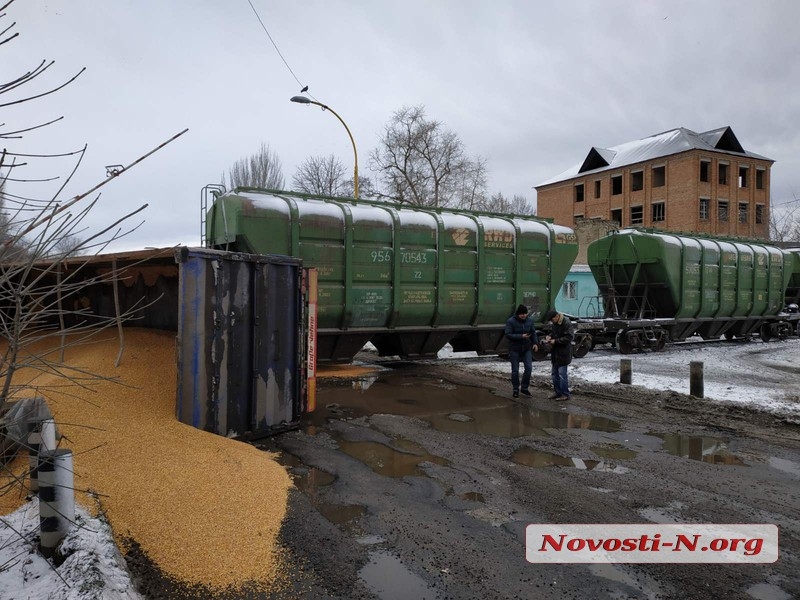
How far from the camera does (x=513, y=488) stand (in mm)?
4742

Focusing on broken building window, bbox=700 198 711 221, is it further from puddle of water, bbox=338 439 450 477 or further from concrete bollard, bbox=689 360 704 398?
puddle of water, bbox=338 439 450 477

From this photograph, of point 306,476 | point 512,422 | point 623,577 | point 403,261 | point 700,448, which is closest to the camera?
point 623,577

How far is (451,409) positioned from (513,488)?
10.7 feet

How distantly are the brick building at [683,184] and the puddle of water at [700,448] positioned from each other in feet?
122

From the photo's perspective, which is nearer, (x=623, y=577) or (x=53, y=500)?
(x=53, y=500)

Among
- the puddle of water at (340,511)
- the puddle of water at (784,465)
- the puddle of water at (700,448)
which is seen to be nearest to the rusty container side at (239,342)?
the puddle of water at (340,511)

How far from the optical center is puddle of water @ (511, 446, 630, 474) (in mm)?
5375

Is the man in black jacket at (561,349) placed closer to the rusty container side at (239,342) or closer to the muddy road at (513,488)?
the muddy road at (513,488)

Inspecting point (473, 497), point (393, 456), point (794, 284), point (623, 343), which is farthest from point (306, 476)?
point (794, 284)

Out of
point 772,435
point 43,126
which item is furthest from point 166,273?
point 772,435

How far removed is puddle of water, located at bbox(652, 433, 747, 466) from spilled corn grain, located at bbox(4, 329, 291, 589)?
4.37 metres

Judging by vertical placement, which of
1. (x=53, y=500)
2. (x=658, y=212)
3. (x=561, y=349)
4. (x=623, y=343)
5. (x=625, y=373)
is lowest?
(x=625, y=373)

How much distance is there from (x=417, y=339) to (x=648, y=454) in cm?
628

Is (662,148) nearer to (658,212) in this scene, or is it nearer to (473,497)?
(658,212)
